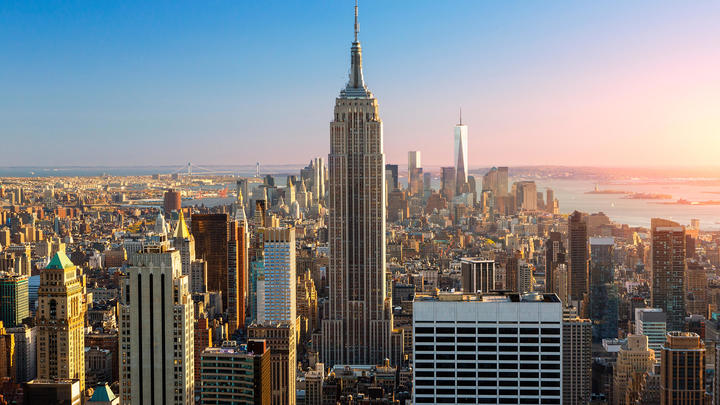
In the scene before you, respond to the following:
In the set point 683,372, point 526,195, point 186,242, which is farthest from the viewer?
point 526,195

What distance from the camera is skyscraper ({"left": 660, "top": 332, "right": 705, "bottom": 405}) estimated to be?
17.4 metres

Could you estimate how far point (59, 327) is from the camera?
1800 cm

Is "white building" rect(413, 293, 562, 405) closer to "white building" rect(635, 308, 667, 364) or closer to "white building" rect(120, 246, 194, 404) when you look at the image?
"white building" rect(120, 246, 194, 404)

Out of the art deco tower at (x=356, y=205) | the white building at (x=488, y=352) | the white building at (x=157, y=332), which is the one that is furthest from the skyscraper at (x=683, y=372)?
the art deco tower at (x=356, y=205)

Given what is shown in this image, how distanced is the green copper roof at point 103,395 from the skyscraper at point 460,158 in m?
12.7

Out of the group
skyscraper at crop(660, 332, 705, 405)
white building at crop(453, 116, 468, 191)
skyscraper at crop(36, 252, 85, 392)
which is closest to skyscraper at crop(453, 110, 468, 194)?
white building at crop(453, 116, 468, 191)

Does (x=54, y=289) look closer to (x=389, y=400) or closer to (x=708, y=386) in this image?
(x=389, y=400)

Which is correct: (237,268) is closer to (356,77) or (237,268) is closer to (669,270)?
(356,77)

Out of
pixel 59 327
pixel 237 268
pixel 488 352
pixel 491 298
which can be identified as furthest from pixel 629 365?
pixel 237 268

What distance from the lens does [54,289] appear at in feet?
59.7

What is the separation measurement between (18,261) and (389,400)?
10.4m

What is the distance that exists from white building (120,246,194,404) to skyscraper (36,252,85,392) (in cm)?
536

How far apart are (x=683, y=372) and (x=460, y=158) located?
996 cm

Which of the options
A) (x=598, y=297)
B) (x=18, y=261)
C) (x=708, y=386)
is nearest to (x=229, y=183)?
(x=18, y=261)
